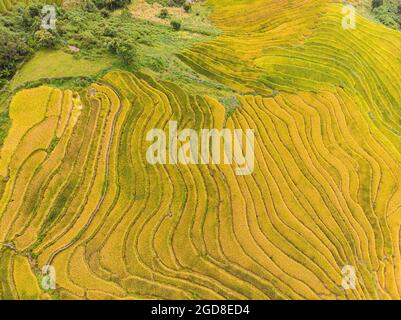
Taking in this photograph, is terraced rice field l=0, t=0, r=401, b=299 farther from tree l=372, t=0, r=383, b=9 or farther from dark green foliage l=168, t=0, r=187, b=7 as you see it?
tree l=372, t=0, r=383, b=9

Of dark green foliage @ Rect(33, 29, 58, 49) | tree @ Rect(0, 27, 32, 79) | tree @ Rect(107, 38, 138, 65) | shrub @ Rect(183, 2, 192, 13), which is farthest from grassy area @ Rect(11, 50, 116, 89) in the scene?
shrub @ Rect(183, 2, 192, 13)

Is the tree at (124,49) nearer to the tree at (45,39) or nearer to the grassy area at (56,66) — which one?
the grassy area at (56,66)

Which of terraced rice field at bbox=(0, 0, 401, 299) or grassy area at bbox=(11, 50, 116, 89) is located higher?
grassy area at bbox=(11, 50, 116, 89)

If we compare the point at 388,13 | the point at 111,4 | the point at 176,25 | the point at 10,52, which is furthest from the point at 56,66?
the point at 388,13

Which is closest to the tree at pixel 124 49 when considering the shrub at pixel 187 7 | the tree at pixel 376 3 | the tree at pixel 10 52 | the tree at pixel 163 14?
the tree at pixel 10 52

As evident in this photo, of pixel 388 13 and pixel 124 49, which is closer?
pixel 124 49

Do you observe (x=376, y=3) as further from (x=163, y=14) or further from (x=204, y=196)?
(x=204, y=196)
